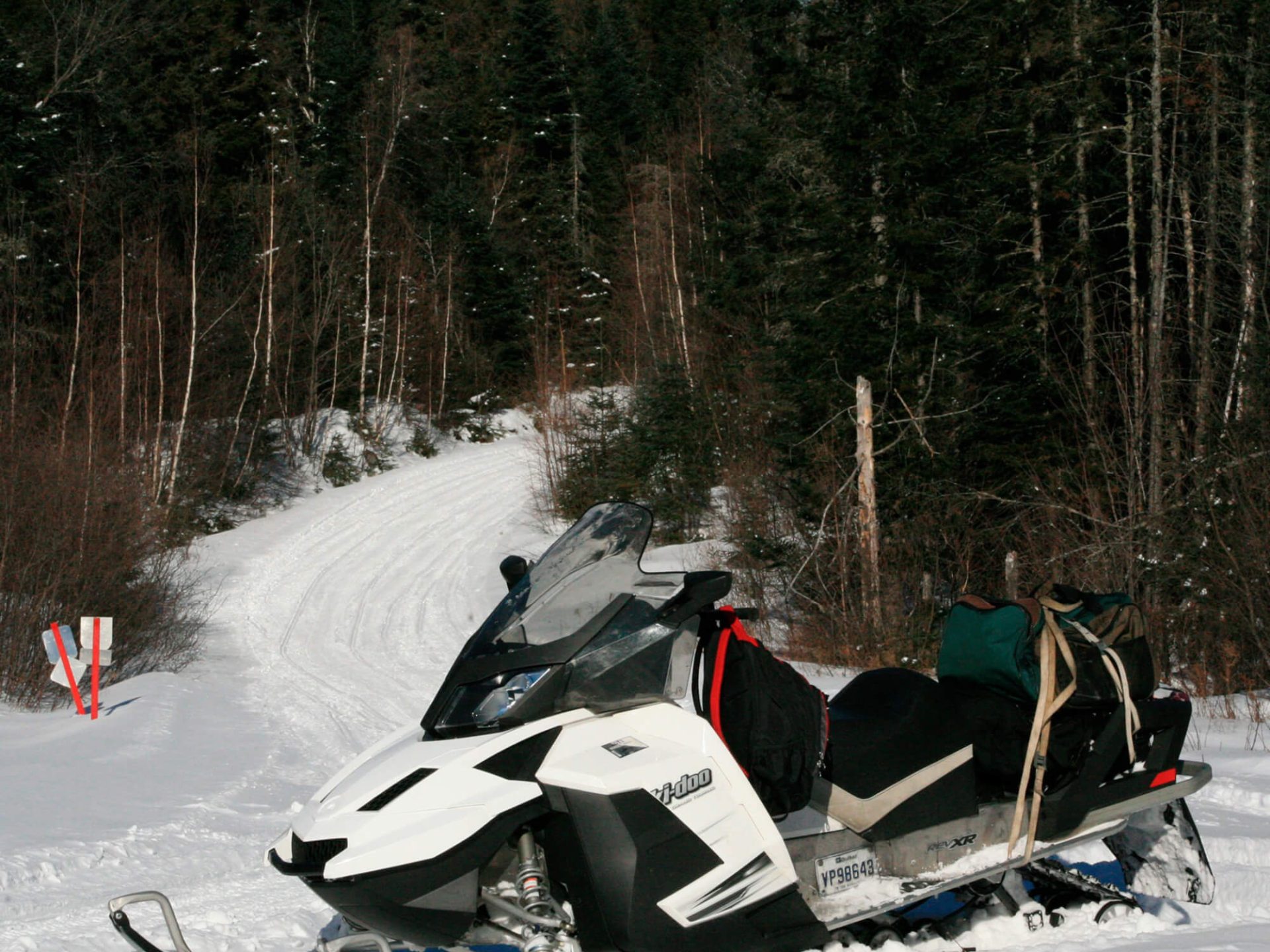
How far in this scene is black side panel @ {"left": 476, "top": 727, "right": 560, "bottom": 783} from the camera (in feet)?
9.70

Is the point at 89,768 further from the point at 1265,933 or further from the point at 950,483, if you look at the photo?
the point at 950,483

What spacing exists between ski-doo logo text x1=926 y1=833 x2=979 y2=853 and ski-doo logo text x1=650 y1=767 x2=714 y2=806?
3.34ft

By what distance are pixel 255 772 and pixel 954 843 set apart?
5.22 m

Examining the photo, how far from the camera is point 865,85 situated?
581 inches

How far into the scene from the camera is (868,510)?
1403 centimetres

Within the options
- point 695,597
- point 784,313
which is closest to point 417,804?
point 695,597

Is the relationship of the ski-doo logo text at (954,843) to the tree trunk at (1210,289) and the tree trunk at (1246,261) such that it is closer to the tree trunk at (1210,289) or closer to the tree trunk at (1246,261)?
the tree trunk at (1246,261)

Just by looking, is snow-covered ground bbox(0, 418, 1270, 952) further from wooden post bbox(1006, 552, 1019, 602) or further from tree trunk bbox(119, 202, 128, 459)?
tree trunk bbox(119, 202, 128, 459)

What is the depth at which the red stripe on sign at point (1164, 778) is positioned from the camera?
403 centimetres

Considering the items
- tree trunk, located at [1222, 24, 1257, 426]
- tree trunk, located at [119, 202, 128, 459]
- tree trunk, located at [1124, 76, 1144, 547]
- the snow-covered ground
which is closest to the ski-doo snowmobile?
the snow-covered ground

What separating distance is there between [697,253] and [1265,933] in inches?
855

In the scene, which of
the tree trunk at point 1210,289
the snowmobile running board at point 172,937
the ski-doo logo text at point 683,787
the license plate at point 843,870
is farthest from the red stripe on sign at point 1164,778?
the tree trunk at point 1210,289

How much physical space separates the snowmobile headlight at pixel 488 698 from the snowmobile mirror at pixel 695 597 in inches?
16.3

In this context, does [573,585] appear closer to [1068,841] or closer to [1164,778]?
[1068,841]
